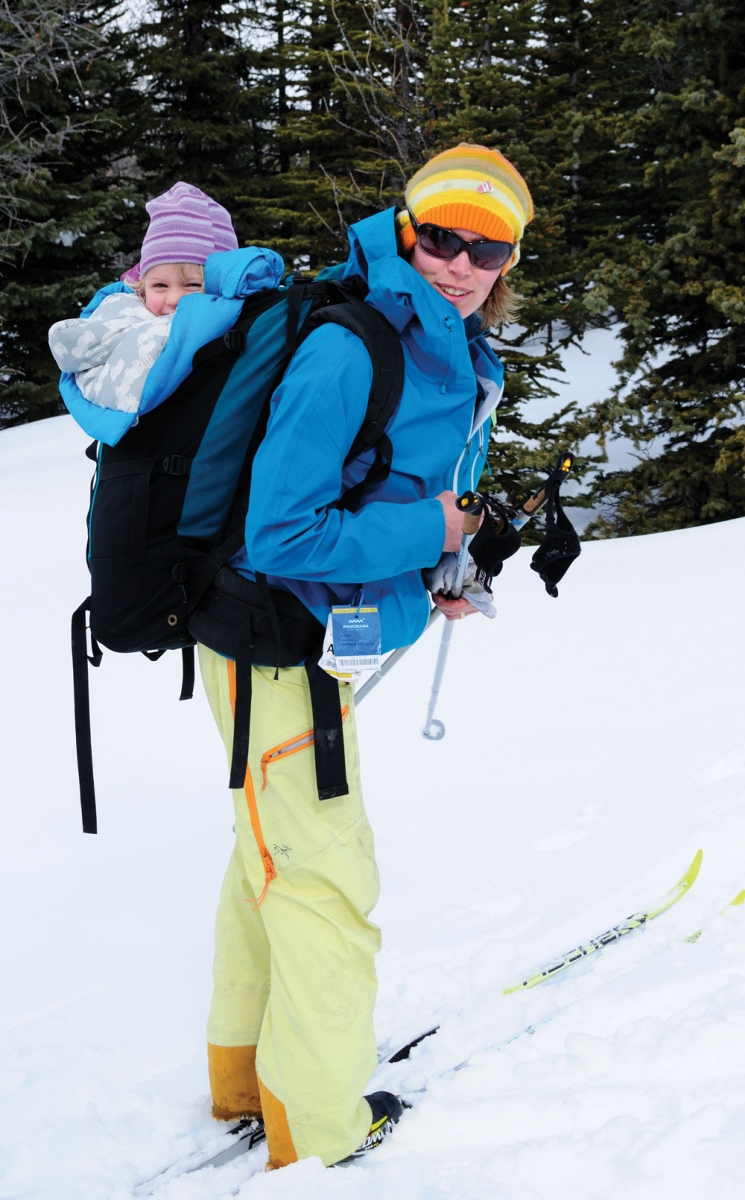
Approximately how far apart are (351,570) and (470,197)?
79cm

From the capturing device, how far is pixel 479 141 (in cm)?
824

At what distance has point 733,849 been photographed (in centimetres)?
325

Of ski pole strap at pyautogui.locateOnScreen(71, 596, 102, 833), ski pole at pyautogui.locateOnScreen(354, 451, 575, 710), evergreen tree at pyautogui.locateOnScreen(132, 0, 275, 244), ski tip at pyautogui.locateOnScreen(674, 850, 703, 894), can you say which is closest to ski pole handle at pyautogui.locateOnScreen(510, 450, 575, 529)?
ski pole at pyautogui.locateOnScreen(354, 451, 575, 710)

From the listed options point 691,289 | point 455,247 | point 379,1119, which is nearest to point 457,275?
point 455,247

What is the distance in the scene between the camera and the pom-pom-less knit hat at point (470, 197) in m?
1.83

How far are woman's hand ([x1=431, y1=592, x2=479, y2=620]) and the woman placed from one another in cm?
19

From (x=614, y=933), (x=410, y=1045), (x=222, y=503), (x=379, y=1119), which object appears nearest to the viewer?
(x=222, y=503)

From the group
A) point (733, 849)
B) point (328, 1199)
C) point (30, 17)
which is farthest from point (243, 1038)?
point (30, 17)

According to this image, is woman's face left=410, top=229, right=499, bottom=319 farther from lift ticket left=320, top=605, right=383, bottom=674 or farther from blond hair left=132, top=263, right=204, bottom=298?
blond hair left=132, top=263, right=204, bottom=298

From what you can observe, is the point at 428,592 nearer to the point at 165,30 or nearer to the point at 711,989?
the point at 711,989

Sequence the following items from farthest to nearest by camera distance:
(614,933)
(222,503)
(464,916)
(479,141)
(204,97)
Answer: (204,97) → (479,141) → (464,916) → (614,933) → (222,503)

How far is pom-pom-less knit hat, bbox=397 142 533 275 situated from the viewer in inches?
72.1

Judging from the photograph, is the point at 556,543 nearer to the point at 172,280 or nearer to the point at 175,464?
the point at 175,464

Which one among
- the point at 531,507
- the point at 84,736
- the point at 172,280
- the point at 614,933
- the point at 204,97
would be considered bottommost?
the point at 614,933
